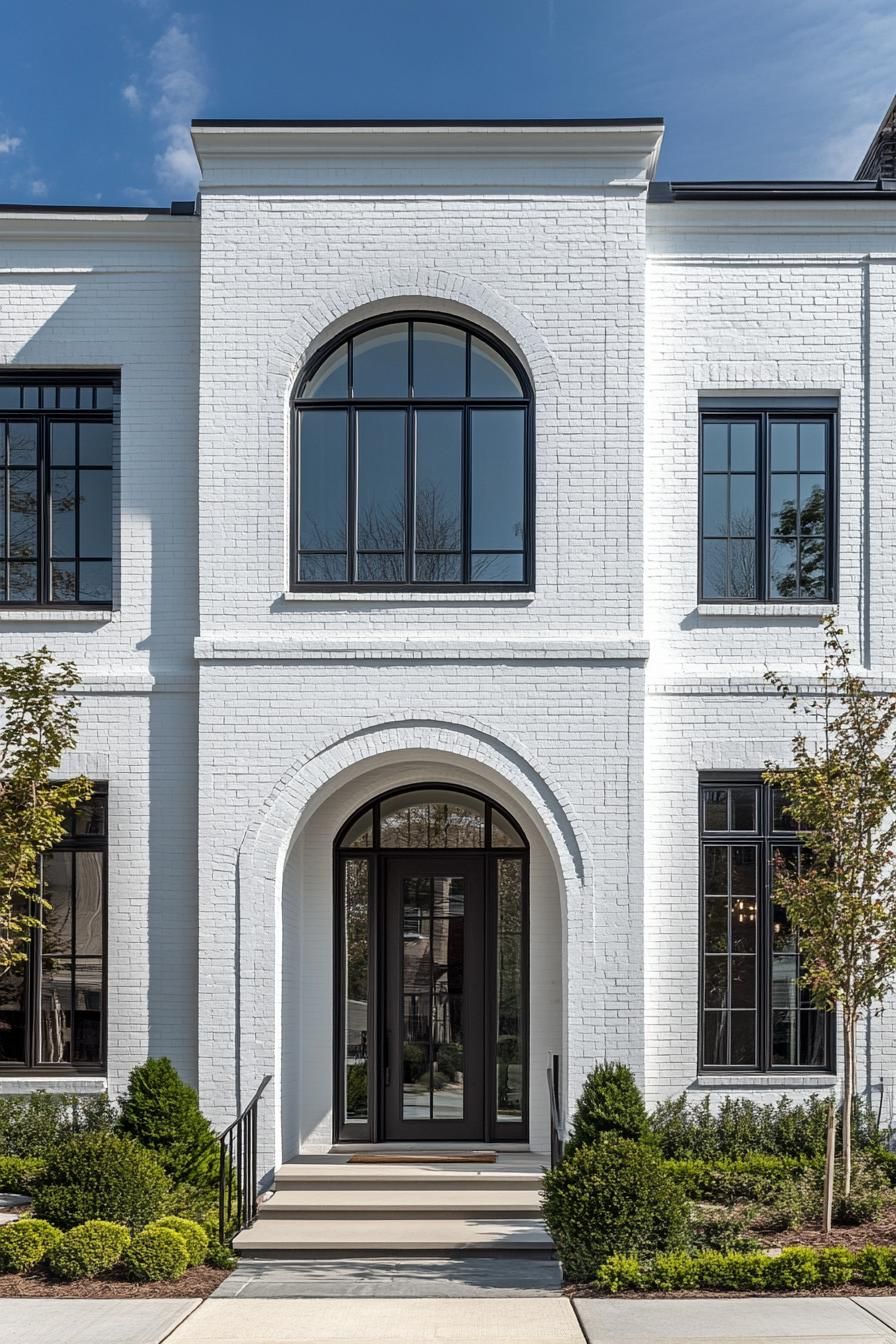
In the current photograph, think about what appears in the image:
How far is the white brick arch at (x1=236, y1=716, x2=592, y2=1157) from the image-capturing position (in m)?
11.3

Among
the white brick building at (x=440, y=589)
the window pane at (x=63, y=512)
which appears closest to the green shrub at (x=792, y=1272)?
the white brick building at (x=440, y=589)

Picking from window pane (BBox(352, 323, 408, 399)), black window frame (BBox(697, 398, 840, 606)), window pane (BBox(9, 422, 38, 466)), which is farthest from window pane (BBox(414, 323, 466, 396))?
window pane (BBox(9, 422, 38, 466))

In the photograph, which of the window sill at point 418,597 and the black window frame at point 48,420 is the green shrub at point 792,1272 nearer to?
the window sill at point 418,597

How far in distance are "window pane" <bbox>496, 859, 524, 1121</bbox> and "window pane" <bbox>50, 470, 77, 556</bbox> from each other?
4899 millimetres

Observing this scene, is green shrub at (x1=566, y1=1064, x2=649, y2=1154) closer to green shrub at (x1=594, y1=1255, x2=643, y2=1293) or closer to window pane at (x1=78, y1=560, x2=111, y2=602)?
green shrub at (x1=594, y1=1255, x2=643, y2=1293)

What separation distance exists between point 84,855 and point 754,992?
5.93 metres

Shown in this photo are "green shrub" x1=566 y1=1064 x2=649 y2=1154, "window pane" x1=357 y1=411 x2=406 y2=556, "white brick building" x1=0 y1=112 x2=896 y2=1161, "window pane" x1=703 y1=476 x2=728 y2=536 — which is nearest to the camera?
"green shrub" x1=566 y1=1064 x2=649 y2=1154

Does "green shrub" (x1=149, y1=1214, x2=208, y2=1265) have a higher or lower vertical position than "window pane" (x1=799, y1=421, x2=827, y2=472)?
lower

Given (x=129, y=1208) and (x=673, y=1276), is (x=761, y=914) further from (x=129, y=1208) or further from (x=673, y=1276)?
(x=129, y=1208)

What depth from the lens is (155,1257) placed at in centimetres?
898

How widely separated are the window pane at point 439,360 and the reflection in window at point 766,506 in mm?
2289

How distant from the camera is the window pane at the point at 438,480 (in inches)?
466

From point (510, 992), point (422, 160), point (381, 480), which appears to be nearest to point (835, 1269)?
point (510, 992)

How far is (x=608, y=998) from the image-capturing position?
1125 centimetres
